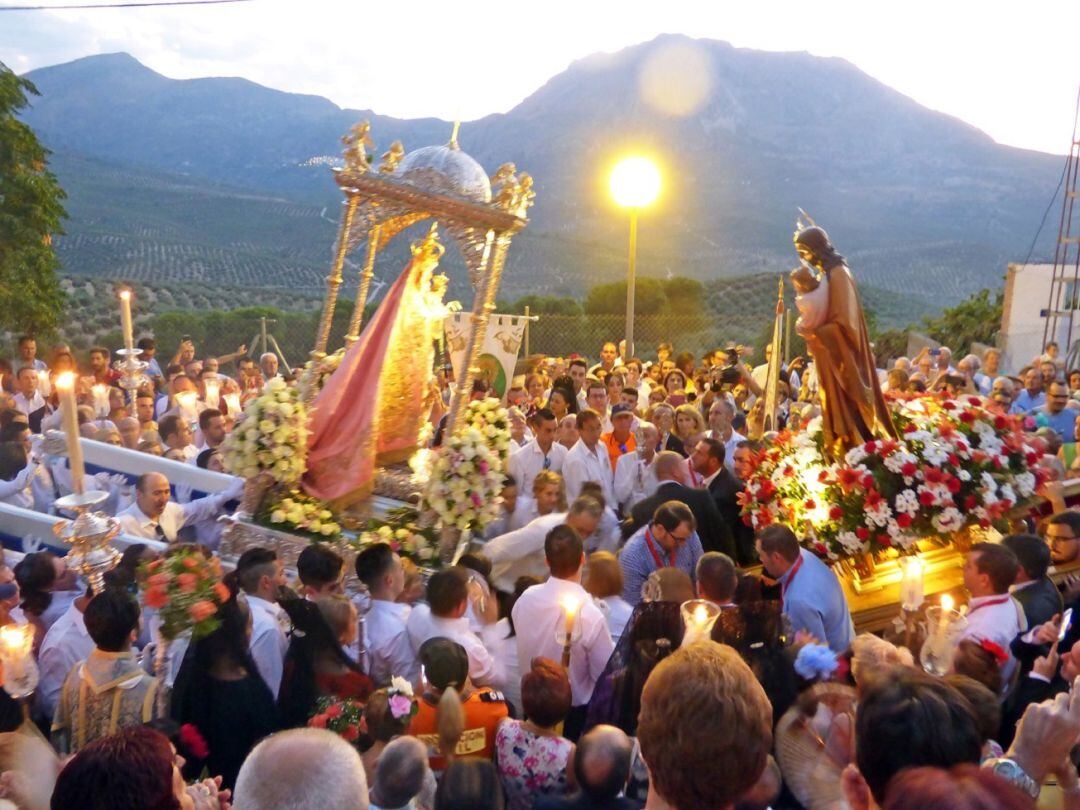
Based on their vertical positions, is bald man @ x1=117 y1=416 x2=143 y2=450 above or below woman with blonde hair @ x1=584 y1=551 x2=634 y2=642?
below

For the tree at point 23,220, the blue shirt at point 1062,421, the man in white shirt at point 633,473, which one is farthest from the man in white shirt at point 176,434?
the tree at point 23,220

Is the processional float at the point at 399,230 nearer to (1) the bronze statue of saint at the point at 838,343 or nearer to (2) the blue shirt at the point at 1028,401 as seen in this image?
(1) the bronze statue of saint at the point at 838,343

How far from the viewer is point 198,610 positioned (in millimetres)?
3955

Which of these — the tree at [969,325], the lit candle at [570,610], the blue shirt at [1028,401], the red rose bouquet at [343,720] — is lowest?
the tree at [969,325]

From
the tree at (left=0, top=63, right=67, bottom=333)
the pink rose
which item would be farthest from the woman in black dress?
the tree at (left=0, top=63, right=67, bottom=333)

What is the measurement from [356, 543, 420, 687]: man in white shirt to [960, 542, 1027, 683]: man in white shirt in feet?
8.83

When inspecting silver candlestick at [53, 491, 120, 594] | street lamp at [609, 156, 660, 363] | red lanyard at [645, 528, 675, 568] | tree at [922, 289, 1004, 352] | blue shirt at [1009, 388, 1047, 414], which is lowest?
tree at [922, 289, 1004, 352]

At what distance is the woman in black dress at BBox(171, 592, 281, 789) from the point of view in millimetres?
3910

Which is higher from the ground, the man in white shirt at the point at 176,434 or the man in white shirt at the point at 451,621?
the man in white shirt at the point at 451,621

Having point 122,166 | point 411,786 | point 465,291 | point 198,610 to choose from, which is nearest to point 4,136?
point 198,610

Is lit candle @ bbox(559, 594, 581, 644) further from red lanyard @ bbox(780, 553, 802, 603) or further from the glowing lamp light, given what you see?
the glowing lamp light

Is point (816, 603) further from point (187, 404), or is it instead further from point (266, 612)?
point (187, 404)

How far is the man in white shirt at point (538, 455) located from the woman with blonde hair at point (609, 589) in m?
3.59

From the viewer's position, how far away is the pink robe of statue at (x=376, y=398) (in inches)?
320
